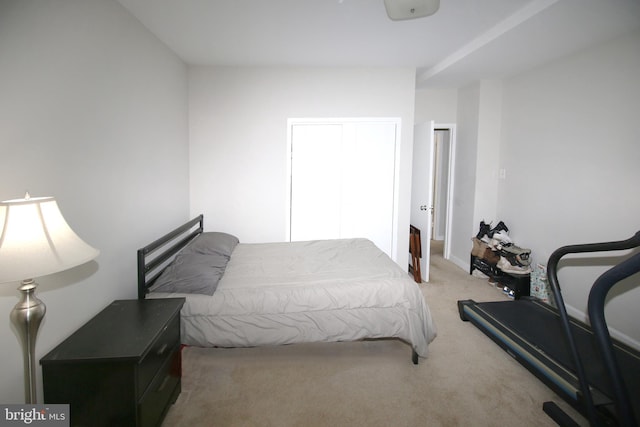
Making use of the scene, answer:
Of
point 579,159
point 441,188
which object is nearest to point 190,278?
point 579,159

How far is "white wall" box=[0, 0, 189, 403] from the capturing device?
1428 millimetres

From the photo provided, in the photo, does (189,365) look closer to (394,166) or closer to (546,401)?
(546,401)

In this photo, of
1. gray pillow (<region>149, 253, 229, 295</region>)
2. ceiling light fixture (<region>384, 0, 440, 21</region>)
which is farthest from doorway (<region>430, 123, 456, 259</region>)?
gray pillow (<region>149, 253, 229, 295</region>)

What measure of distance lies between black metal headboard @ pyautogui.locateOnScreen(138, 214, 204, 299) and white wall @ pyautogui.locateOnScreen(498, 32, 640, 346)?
3.84 m

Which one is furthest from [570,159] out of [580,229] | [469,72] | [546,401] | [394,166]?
[546,401]

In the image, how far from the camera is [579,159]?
3195 mm

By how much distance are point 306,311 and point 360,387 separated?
0.61 m

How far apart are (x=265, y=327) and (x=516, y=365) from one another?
6.29 feet

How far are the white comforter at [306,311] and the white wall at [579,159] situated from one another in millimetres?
1950

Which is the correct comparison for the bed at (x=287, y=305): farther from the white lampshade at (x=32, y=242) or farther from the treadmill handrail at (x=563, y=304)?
the white lampshade at (x=32, y=242)

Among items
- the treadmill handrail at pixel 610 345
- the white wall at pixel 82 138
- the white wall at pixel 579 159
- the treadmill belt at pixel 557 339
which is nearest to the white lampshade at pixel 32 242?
the white wall at pixel 82 138

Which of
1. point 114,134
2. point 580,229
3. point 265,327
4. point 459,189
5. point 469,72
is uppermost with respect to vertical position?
point 469,72

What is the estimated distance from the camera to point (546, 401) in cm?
205

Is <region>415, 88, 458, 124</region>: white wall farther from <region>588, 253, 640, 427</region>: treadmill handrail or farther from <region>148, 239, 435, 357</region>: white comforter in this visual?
<region>588, 253, 640, 427</region>: treadmill handrail
